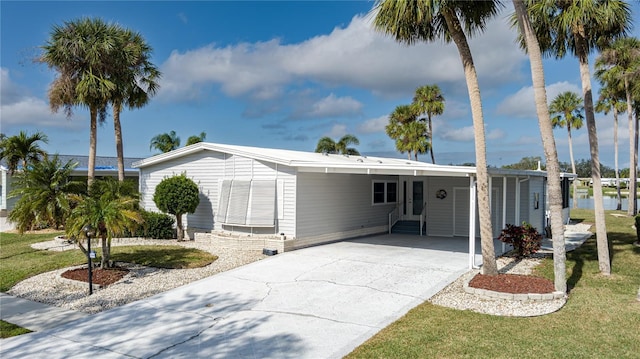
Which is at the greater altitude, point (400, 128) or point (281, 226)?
point (400, 128)

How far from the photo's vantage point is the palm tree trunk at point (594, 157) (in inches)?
384

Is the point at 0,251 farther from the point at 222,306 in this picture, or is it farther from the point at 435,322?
the point at 435,322

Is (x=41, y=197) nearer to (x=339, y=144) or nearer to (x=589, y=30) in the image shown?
(x=589, y=30)

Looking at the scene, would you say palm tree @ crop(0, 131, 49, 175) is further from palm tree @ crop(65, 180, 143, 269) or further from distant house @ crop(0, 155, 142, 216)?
palm tree @ crop(65, 180, 143, 269)

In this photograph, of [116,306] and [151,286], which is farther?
[151,286]

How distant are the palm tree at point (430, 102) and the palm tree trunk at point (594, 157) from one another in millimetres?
21554

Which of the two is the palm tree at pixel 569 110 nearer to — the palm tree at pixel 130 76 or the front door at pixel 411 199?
the front door at pixel 411 199

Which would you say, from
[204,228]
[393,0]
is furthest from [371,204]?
[393,0]

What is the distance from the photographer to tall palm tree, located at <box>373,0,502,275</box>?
820 cm

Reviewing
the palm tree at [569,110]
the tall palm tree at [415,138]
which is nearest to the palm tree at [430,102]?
the tall palm tree at [415,138]

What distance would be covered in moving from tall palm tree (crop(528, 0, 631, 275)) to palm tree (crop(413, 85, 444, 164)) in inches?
828

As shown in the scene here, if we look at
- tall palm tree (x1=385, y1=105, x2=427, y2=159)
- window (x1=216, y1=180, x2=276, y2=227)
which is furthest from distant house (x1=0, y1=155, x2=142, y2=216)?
tall palm tree (x1=385, y1=105, x2=427, y2=159)

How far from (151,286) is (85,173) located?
1938 cm

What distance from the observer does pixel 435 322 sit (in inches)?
257
